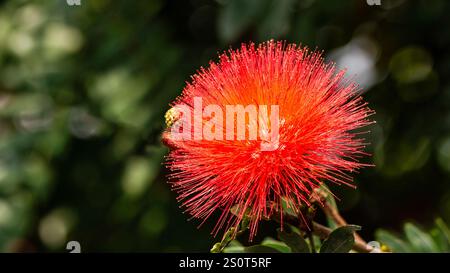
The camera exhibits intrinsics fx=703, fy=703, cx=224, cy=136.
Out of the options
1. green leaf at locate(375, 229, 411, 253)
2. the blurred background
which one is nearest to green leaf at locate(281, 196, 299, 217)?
green leaf at locate(375, 229, 411, 253)

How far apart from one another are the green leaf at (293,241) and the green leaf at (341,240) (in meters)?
0.05

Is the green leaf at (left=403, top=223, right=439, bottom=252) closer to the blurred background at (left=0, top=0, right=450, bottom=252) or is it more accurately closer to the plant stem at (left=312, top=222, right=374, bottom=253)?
the plant stem at (left=312, top=222, right=374, bottom=253)

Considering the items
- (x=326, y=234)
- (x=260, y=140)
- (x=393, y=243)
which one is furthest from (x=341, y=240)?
(x=393, y=243)

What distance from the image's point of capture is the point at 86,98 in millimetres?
2541

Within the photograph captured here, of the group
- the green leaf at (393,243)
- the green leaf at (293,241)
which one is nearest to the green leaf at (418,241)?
the green leaf at (393,243)

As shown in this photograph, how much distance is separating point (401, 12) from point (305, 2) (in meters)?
0.41

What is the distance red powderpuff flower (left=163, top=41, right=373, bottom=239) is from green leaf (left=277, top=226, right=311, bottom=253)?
0.21 ft

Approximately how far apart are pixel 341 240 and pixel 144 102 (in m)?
1.39

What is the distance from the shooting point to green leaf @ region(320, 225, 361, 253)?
1.09m

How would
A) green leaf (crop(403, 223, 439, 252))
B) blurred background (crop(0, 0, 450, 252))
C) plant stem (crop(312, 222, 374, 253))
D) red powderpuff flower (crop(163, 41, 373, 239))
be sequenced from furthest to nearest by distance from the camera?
blurred background (crop(0, 0, 450, 252)) < green leaf (crop(403, 223, 439, 252)) < plant stem (crop(312, 222, 374, 253)) < red powderpuff flower (crop(163, 41, 373, 239))

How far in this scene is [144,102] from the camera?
7.80ft

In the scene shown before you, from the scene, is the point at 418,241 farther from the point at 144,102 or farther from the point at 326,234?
the point at 144,102
